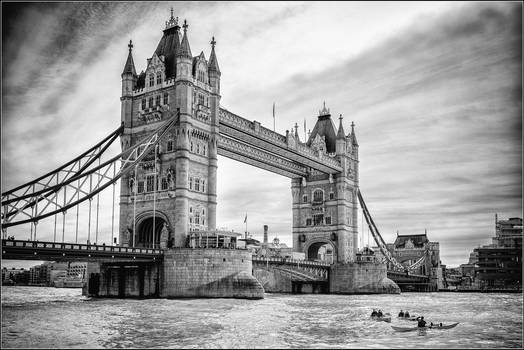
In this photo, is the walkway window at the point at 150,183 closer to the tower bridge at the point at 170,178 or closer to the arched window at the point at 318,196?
the tower bridge at the point at 170,178

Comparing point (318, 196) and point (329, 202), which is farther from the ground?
point (318, 196)

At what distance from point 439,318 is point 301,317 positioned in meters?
11.9

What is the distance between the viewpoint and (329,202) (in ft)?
374

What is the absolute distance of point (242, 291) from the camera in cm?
6556

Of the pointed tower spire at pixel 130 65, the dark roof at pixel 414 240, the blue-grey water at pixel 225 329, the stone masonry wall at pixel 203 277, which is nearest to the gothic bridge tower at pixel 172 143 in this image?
the pointed tower spire at pixel 130 65

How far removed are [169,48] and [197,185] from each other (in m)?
18.5

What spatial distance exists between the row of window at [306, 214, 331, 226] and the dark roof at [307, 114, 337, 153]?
13178mm

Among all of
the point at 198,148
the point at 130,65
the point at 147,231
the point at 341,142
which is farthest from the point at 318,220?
the point at 130,65

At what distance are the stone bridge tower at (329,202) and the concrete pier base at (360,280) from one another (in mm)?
6548

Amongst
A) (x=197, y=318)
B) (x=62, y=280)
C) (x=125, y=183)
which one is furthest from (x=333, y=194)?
(x=62, y=280)

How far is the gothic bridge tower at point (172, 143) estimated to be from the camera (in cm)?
7096

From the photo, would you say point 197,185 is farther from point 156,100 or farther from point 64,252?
point 64,252

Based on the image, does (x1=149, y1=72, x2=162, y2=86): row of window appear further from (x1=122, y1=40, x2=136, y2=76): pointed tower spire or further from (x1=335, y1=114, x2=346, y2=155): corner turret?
(x1=335, y1=114, x2=346, y2=155): corner turret

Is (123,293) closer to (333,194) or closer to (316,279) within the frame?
(316,279)
